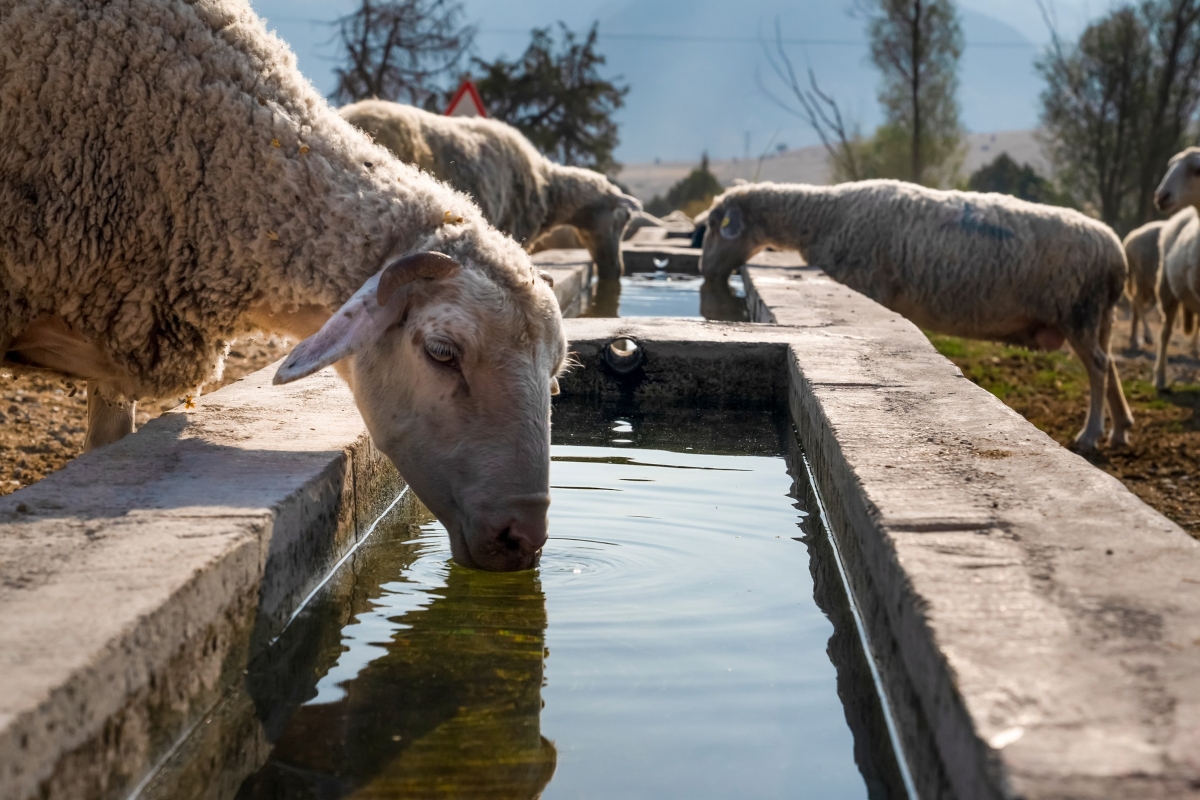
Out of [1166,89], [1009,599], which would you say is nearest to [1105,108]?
[1166,89]

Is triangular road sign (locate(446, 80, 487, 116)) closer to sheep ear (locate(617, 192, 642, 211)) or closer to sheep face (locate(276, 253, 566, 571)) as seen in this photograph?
sheep ear (locate(617, 192, 642, 211))

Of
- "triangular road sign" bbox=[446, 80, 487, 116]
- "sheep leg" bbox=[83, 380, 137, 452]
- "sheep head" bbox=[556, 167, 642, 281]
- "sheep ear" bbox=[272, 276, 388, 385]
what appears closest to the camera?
"sheep ear" bbox=[272, 276, 388, 385]

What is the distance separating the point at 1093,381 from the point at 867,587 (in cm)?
572

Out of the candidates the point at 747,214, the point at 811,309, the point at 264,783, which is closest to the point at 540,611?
the point at 264,783

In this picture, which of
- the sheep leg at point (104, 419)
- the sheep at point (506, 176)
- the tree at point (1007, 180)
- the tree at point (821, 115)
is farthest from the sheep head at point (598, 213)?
the tree at point (1007, 180)

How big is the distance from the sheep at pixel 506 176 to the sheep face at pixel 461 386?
A: 283 centimetres

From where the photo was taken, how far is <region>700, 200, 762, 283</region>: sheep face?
9.85 m

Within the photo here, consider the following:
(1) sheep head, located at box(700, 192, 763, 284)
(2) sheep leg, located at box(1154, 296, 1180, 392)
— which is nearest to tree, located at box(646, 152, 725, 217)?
(2) sheep leg, located at box(1154, 296, 1180, 392)

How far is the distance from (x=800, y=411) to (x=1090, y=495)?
1.98 meters

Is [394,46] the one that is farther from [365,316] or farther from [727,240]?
[365,316]

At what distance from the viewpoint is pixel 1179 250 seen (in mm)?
10398

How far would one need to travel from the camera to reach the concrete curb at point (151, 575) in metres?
1.62

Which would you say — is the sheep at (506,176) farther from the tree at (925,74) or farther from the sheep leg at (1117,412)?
the tree at (925,74)

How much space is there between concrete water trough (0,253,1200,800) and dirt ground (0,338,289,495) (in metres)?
1.34
